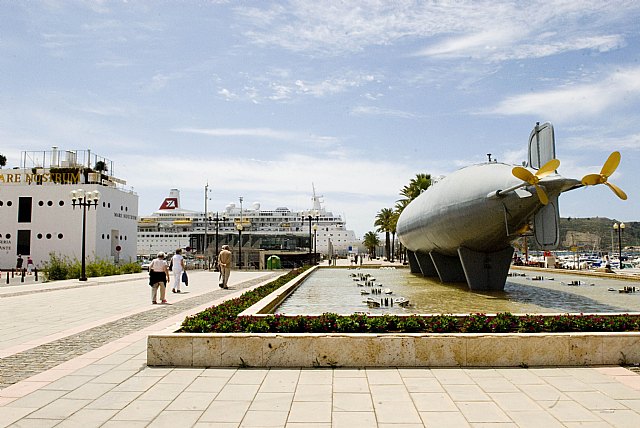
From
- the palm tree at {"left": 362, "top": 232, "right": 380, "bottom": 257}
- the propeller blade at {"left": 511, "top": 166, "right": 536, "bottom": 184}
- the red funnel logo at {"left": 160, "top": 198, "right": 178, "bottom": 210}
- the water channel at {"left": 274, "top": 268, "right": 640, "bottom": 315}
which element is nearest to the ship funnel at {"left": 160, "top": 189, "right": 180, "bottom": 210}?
the red funnel logo at {"left": 160, "top": 198, "right": 178, "bottom": 210}

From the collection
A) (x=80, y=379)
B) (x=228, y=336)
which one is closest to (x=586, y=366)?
(x=228, y=336)

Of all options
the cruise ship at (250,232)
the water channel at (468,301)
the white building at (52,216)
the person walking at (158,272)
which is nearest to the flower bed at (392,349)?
the water channel at (468,301)

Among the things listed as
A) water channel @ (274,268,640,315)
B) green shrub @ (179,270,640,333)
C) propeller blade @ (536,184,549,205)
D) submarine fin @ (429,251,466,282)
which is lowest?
water channel @ (274,268,640,315)

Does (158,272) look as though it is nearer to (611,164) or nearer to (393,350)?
(393,350)

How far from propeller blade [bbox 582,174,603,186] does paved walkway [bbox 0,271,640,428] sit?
615 centimetres

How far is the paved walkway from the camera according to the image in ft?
16.9

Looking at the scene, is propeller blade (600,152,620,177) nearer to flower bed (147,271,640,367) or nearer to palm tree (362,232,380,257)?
flower bed (147,271,640,367)

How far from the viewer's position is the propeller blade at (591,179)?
11805 millimetres

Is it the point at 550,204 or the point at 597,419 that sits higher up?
the point at 550,204

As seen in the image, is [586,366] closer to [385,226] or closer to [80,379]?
[80,379]

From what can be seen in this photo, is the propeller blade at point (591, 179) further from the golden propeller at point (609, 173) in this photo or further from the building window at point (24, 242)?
the building window at point (24, 242)

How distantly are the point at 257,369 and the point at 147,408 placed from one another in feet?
6.55

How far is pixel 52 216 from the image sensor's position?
50.2m

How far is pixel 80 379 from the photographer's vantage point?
6.69 m
